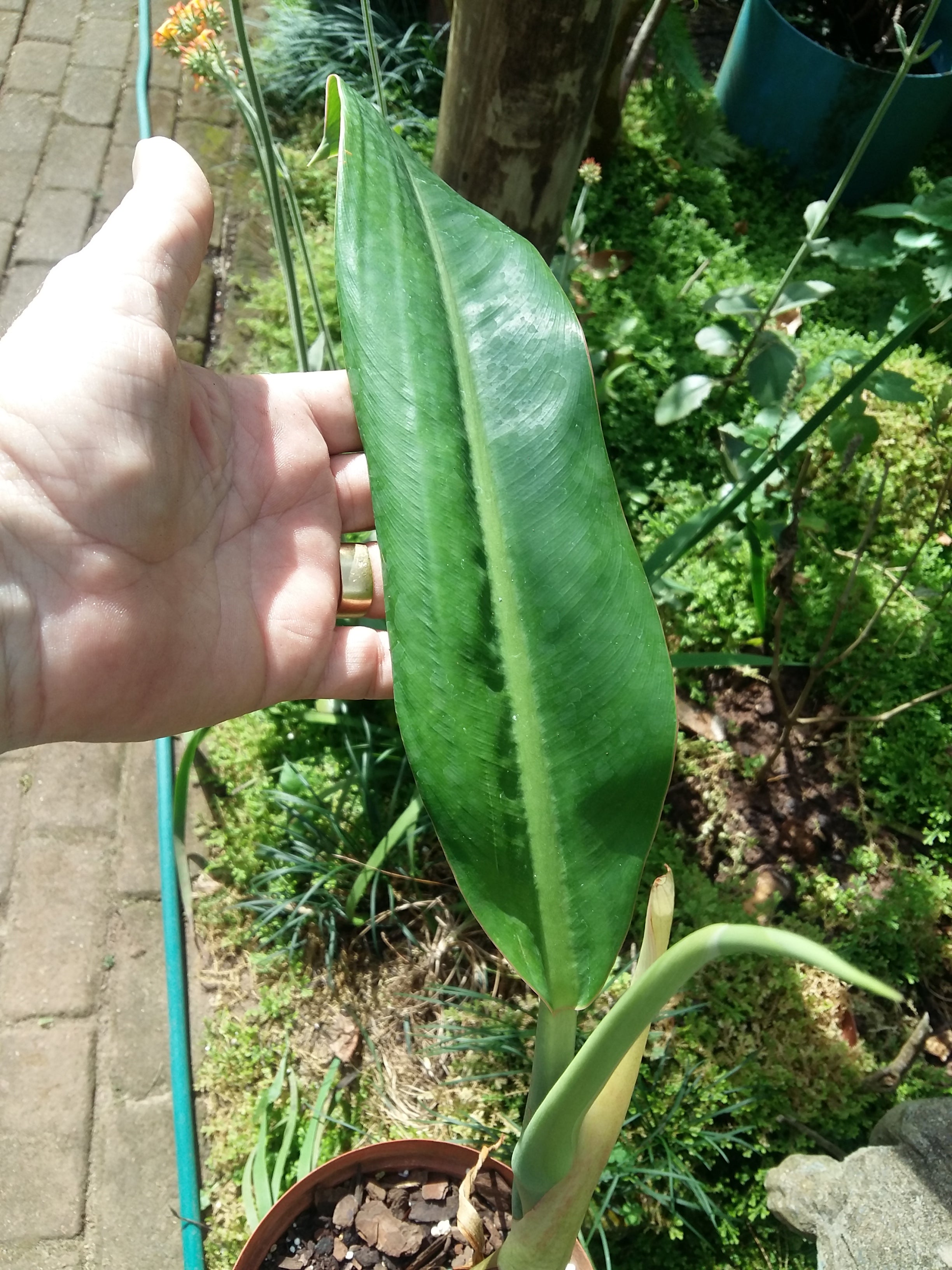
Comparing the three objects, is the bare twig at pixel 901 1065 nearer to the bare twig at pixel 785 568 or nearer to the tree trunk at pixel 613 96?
the bare twig at pixel 785 568

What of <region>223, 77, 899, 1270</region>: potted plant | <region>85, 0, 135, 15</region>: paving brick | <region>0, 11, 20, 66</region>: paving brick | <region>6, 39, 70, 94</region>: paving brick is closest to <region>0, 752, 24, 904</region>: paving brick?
<region>223, 77, 899, 1270</region>: potted plant

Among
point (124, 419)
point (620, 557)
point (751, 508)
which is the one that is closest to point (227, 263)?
point (751, 508)

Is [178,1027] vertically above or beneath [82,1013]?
above

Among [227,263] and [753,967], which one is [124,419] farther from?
[227,263]

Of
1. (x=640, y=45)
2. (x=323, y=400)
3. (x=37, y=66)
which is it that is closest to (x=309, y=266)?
(x=323, y=400)

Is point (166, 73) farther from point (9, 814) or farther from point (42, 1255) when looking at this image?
point (42, 1255)

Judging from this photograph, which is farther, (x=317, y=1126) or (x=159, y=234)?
(x=317, y=1126)

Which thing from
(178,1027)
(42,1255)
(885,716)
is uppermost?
(885,716)

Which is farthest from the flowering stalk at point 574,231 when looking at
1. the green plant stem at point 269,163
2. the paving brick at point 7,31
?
the paving brick at point 7,31
